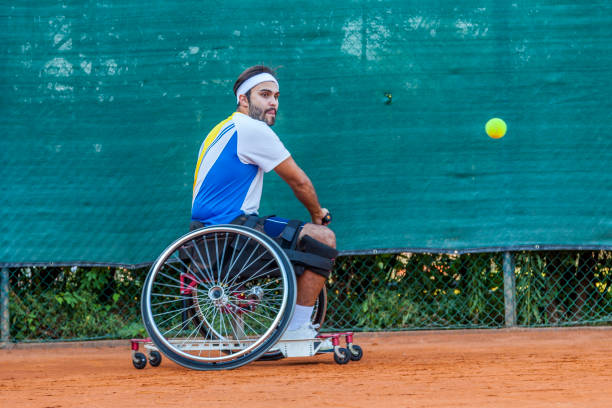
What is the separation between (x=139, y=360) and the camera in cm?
362

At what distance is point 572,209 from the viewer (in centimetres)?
462

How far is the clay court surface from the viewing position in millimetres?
2686

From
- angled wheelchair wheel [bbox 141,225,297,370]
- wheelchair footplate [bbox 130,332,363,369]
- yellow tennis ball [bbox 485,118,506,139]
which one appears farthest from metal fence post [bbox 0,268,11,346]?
yellow tennis ball [bbox 485,118,506,139]

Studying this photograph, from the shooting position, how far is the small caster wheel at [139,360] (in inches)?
142

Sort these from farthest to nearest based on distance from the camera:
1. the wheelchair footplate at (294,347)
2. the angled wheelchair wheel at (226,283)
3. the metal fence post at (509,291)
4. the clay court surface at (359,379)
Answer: the metal fence post at (509,291) < the wheelchair footplate at (294,347) < the angled wheelchair wheel at (226,283) < the clay court surface at (359,379)

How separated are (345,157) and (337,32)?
705mm

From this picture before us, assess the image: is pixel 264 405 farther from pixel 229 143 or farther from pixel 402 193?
pixel 402 193

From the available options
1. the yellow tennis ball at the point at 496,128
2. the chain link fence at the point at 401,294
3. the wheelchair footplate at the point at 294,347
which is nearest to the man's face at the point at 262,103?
the wheelchair footplate at the point at 294,347

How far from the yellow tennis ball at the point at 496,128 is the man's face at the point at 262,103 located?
141 centimetres

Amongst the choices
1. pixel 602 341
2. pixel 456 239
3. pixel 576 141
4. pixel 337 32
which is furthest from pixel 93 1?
pixel 602 341

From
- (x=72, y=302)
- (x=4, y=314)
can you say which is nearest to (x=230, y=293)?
(x=72, y=302)

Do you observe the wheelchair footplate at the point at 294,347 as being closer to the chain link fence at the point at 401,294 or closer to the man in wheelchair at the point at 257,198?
the man in wheelchair at the point at 257,198

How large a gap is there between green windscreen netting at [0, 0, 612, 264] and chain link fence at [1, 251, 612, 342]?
0.70ft

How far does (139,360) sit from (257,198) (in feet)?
2.88
